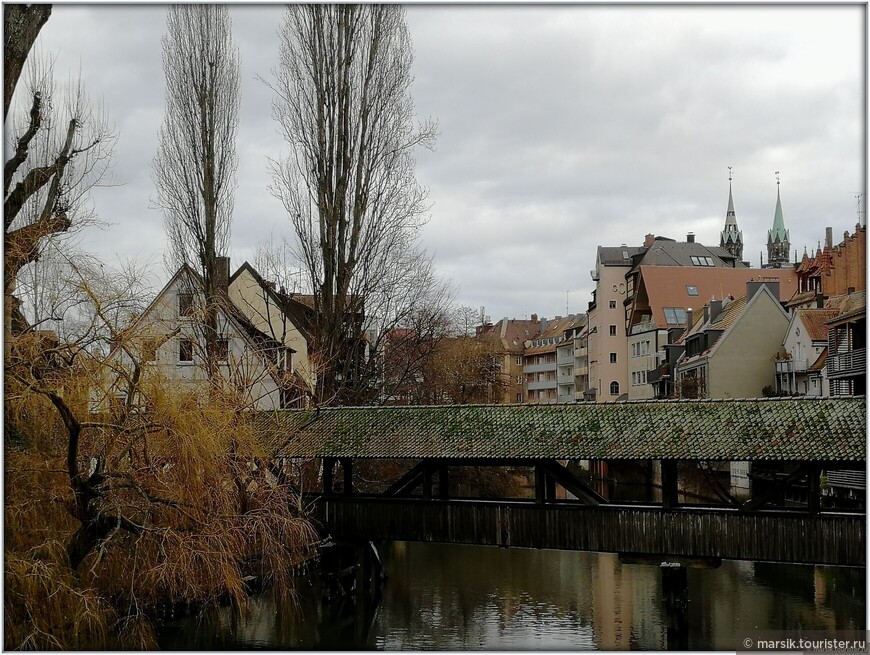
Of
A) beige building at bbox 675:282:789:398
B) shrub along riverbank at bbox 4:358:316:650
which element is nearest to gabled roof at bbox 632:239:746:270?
beige building at bbox 675:282:789:398

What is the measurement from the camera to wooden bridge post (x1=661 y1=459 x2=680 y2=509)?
13016mm

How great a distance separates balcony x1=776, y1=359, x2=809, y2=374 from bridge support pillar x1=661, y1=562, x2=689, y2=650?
18762mm

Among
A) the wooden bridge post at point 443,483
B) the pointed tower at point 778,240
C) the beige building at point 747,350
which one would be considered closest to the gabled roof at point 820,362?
the beige building at point 747,350

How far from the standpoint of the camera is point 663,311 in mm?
43094

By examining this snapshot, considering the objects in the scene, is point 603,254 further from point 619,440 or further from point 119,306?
point 119,306

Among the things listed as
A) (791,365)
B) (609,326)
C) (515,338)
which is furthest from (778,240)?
(791,365)

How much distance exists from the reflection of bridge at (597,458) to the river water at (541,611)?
1228 mm

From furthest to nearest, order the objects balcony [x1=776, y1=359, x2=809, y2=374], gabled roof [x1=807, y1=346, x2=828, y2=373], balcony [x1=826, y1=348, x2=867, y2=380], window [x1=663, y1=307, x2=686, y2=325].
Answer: window [x1=663, y1=307, x2=686, y2=325], balcony [x1=776, y1=359, x2=809, y2=374], gabled roof [x1=807, y1=346, x2=828, y2=373], balcony [x1=826, y1=348, x2=867, y2=380]

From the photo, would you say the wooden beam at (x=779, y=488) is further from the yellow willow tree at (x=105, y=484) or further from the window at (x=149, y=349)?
the window at (x=149, y=349)

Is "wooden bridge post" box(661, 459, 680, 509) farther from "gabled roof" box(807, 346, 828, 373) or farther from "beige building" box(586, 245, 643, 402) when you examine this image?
"beige building" box(586, 245, 643, 402)

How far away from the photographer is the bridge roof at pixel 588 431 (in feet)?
39.2

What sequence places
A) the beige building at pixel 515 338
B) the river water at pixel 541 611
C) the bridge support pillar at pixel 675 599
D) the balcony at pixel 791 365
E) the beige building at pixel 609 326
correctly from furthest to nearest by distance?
the beige building at pixel 515 338 < the beige building at pixel 609 326 < the balcony at pixel 791 365 < the bridge support pillar at pixel 675 599 < the river water at pixel 541 611

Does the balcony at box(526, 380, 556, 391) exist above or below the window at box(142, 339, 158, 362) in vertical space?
above

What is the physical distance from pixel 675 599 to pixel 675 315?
3083 centimetres
